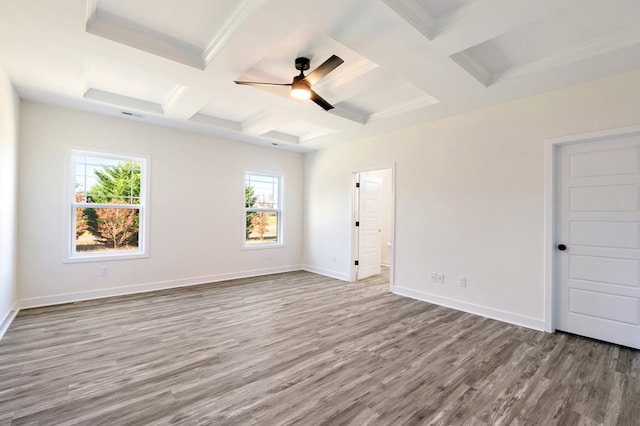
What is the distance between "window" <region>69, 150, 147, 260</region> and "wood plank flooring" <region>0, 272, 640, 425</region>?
37.6 inches

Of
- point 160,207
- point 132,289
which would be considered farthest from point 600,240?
point 132,289

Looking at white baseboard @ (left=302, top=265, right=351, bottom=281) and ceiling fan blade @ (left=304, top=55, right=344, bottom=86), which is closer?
ceiling fan blade @ (left=304, top=55, right=344, bottom=86)

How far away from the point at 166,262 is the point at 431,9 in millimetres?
4992

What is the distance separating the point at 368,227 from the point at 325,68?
12.7ft

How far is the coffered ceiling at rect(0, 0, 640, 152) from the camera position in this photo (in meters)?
2.11

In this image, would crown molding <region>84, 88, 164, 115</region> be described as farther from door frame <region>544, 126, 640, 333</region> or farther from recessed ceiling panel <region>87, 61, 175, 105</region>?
door frame <region>544, 126, 640, 333</region>

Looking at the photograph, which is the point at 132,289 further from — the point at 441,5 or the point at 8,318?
the point at 441,5

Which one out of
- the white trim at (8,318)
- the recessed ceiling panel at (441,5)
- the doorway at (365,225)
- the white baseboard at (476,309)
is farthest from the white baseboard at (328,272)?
the white trim at (8,318)

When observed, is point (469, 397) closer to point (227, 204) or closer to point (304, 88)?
point (304, 88)

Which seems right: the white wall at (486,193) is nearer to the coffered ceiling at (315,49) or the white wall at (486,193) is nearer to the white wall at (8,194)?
the coffered ceiling at (315,49)

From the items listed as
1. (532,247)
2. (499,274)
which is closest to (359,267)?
(499,274)

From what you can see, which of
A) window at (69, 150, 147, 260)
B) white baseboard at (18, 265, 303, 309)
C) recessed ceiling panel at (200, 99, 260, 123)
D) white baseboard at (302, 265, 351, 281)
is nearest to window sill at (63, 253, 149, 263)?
window at (69, 150, 147, 260)

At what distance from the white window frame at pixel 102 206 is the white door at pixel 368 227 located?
377 cm

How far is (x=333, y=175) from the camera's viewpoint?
6.01 m
